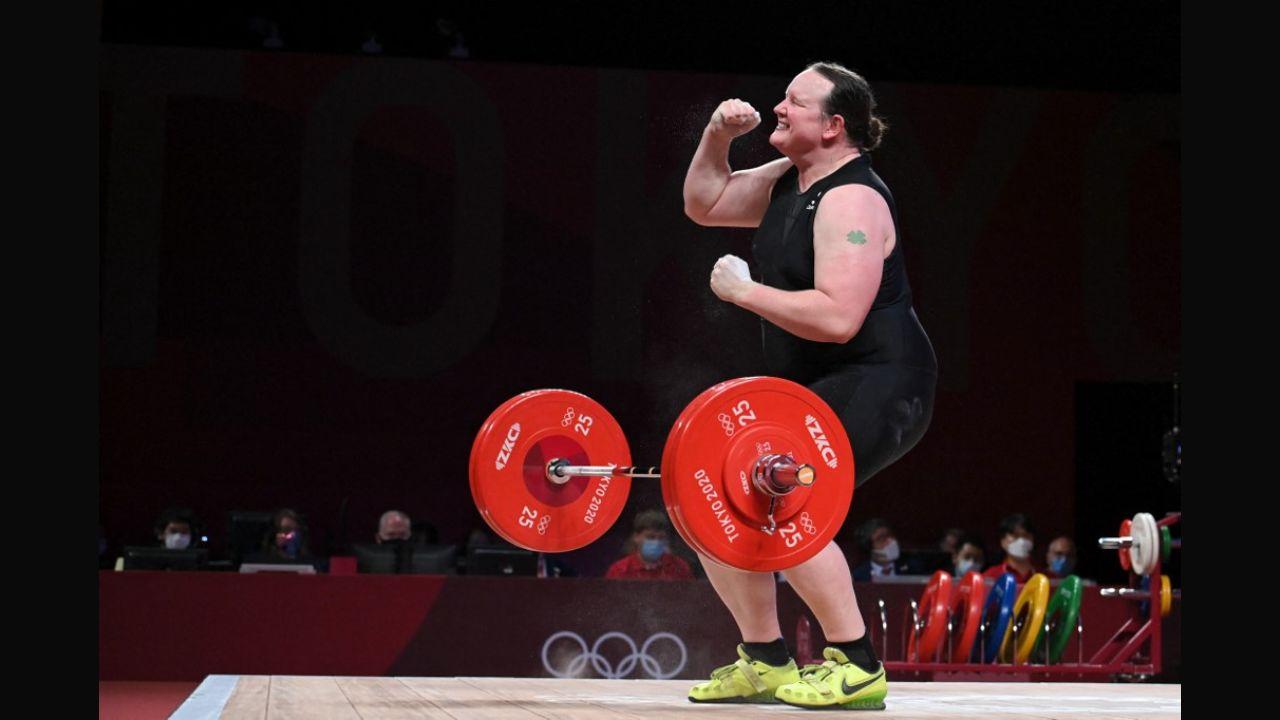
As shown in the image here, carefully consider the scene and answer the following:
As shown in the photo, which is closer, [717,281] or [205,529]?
[717,281]

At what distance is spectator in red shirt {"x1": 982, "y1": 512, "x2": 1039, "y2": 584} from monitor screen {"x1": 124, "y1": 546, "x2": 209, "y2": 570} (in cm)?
430

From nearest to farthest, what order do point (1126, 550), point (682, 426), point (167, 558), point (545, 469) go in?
point (682, 426)
point (545, 469)
point (1126, 550)
point (167, 558)

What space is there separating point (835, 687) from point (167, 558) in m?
5.31

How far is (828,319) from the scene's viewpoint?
118 inches

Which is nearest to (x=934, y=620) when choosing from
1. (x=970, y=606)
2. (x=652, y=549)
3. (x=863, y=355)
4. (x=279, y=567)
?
(x=970, y=606)

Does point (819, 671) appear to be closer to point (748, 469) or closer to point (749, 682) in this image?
point (749, 682)

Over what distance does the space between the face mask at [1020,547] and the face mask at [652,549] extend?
222 centimetres

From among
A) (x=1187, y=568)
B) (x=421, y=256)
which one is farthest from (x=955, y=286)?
(x=1187, y=568)

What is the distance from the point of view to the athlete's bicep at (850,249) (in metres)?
3.02

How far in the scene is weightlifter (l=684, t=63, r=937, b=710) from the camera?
3.04 meters

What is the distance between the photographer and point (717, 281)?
304 centimetres

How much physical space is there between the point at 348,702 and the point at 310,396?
766 centimetres

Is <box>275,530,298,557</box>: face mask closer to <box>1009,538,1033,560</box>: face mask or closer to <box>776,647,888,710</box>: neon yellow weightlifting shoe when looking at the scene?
<box>1009,538,1033,560</box>: face mask

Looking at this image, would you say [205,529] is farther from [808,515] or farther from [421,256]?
[808,515]
